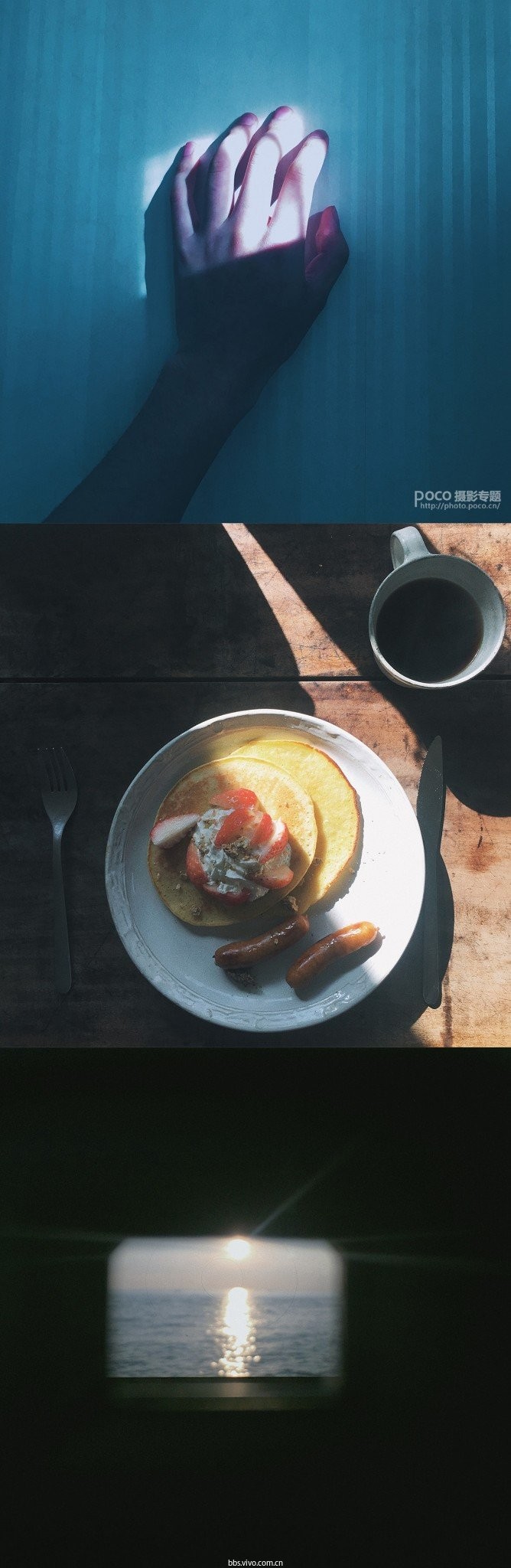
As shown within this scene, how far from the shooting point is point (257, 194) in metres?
1.11

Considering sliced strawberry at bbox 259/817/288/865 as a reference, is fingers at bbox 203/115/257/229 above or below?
above

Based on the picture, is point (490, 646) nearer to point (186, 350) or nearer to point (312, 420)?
point (312, 420)

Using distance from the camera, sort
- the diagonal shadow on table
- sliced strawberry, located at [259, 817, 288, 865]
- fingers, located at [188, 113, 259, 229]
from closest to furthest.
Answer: sliced strawberry, located at [259, 817, 288, 865], the diagonal shadow on table, fingers, located at [188, 113, 259, 229]

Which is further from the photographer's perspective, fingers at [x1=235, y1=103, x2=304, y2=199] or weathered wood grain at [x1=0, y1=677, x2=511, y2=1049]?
fingers at [x1=235, y1=103, x2=304, y2=199]

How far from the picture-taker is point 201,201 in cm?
112

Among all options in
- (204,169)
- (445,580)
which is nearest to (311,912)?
(445,580)

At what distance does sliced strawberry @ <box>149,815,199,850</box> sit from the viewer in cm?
72

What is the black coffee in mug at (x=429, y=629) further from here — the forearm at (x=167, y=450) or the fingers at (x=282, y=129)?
the fingers at (x=282, y=129)

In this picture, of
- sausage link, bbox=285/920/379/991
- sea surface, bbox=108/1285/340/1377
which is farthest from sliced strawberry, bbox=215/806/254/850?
sea surface, bbox=108/1285/340/1377

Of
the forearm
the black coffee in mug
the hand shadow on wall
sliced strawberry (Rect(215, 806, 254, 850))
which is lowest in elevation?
sliced strawberry (Rect(215, 806, 254, 850))

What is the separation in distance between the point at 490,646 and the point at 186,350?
73 centimetres

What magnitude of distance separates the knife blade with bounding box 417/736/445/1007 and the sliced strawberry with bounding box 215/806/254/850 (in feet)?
0.60

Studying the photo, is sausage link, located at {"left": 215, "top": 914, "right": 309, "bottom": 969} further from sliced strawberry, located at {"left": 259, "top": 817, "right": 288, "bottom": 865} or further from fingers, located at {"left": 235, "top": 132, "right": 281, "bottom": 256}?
fingers, located at {"left": 235, "top": 132, "right": 281, "bottom": 256}

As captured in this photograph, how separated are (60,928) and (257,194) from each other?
1.02m
